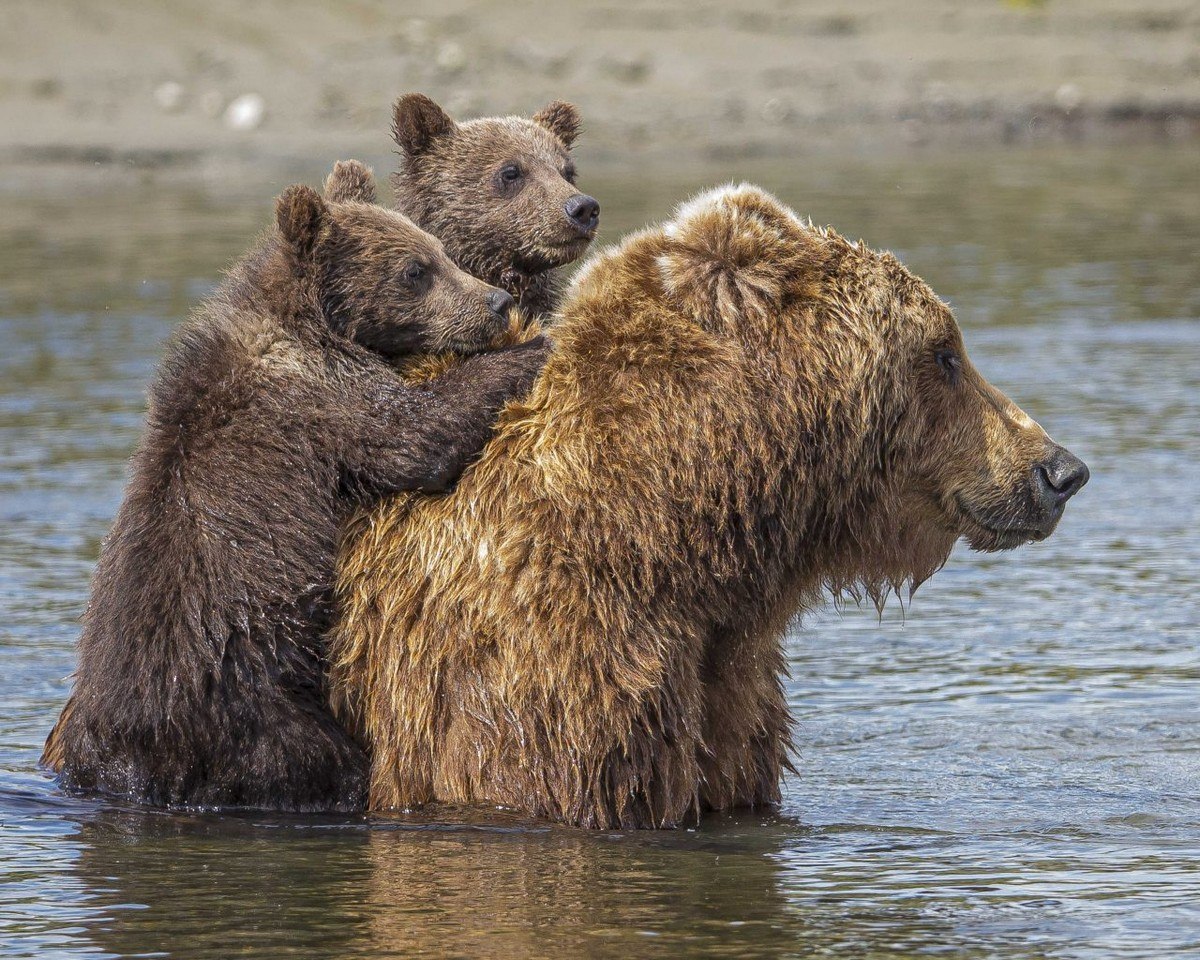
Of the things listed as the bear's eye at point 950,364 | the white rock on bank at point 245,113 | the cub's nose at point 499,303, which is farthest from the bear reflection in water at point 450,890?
the white rock on bank at point 245,113

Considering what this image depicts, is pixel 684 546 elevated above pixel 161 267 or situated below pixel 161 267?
below

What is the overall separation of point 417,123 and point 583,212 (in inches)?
29.5

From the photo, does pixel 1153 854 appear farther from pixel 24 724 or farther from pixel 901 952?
pixel 24 724

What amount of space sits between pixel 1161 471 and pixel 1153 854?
5.39 metres

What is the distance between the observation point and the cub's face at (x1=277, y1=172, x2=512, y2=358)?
6.06m

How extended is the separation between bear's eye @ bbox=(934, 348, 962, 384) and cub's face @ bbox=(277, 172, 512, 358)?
4.27ft

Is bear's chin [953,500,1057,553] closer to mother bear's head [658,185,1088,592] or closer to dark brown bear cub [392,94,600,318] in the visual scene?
mother bear's head [658,185,1088,592]

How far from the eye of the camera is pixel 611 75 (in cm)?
2858

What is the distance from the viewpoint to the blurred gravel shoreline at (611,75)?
85.2 feet

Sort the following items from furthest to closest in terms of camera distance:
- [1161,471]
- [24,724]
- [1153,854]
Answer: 1. [1161,471]
2. [24,724]
3. [1153,854]

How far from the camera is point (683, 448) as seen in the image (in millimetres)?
5375

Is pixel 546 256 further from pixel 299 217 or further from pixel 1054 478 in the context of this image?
pixel 1054 478

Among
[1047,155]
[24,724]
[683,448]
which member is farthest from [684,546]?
[1047,155]

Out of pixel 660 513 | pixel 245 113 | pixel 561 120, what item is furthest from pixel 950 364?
pixel 245 113
